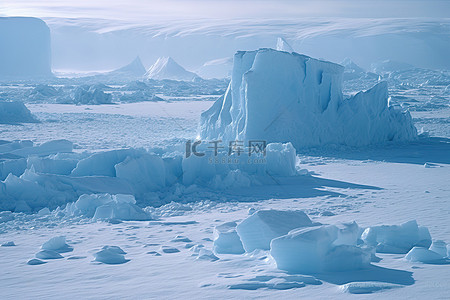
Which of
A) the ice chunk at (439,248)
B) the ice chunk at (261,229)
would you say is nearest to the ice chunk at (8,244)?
the ice chunk at (261,229)

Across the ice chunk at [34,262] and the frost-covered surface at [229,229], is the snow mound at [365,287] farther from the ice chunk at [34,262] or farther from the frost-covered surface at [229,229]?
the ice chunk at [34,262]

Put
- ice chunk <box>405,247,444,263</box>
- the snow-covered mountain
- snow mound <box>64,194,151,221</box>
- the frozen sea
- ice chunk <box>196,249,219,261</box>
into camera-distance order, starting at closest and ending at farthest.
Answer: the frozen sea → ice chunk <box>405,247,444,263</box> → ice chunk <box>196,249,219,261</box> → snow mound <box>64,194,151,221</box> → the snow-covered mountain

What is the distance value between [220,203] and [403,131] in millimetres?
5837

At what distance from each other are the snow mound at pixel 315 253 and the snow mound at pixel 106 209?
2249 millimetres

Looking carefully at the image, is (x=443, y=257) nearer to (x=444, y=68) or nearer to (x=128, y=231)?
(x=128, y=231)

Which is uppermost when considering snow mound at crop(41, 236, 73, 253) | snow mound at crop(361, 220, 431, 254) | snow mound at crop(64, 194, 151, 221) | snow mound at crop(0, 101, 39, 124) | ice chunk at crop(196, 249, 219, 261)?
snow mound at crop(361, 220, 431, 254)

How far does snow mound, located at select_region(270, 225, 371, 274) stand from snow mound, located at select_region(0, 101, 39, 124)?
1239 cm

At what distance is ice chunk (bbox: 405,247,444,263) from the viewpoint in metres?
3.40

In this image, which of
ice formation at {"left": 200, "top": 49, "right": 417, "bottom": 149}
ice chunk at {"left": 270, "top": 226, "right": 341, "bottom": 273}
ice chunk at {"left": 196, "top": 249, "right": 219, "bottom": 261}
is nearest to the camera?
ice chunk at {"left": 270, "top": 226, "right": 341, "bottom": 273}

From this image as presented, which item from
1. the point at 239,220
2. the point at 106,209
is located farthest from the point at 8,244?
the point at 239,220

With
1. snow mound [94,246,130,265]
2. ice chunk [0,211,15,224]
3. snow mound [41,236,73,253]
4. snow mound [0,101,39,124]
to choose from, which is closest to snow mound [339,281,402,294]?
snow mound [94,246,130,265]

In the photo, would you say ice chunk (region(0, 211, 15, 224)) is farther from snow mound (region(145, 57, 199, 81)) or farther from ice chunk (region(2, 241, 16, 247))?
Result: snow mound (region(145, 57, 199, 81))

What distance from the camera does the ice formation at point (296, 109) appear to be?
986cm

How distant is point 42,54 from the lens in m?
39.7
